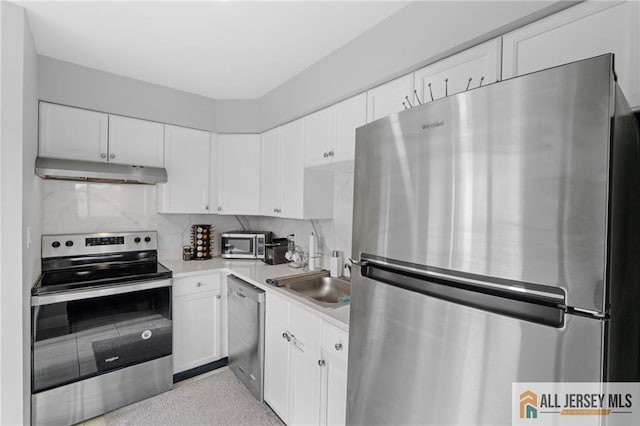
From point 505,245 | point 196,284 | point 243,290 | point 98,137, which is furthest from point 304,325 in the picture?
point 98,137

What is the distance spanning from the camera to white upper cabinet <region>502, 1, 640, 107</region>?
89 cm

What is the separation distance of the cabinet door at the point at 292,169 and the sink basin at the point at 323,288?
516 millimetres

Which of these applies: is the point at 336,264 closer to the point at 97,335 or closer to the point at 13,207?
the point at 97,335

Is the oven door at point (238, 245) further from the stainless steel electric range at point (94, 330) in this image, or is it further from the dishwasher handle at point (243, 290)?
the stainless steel electric range at point (94, 330)

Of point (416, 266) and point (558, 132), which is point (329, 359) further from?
point (558, 132)

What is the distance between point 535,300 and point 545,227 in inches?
6.7

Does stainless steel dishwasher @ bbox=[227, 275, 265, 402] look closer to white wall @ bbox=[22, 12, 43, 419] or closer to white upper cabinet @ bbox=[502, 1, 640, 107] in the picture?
white wall @ bbox=[22, 12, 43, 419]

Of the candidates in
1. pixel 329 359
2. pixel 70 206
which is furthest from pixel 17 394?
pixel 329 359

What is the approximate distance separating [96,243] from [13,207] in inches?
43.5

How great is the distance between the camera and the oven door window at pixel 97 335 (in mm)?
1873

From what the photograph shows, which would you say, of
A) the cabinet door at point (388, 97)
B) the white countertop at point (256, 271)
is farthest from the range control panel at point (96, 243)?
the cabinet door at point (388, 97)

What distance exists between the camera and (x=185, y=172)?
281 cm

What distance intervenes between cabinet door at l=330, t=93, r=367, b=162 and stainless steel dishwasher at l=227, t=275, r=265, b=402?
1144mm

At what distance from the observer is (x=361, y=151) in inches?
43.4
